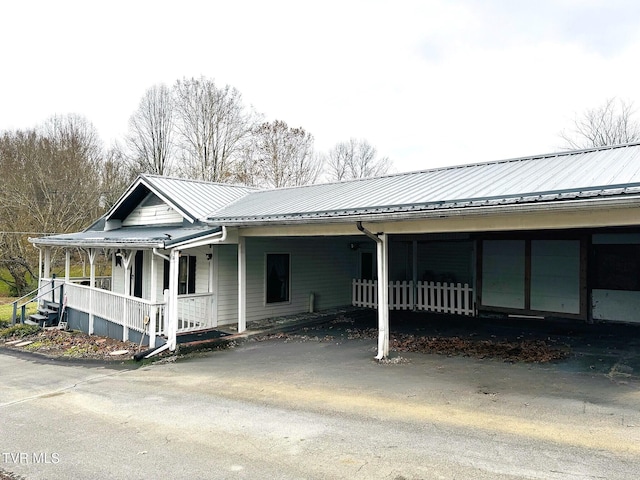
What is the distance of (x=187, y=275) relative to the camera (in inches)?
522

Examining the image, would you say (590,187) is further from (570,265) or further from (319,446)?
(570,265)

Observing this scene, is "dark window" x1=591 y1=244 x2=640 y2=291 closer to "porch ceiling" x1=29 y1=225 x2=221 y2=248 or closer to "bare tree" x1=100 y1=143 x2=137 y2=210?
"porch ceiling" x1=29 y1=225 x2=221 y2=248

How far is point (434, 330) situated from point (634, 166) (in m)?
5.81

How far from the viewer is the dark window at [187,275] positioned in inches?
519

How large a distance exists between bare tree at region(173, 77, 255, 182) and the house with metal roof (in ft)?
54.5

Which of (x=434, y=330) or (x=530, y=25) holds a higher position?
(x=530, y=25)

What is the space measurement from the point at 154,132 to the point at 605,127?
30.4 meters

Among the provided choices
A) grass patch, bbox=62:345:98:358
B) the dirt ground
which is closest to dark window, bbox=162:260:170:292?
the dirt ground

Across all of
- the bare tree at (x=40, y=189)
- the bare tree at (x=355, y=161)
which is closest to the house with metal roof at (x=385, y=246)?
the bare tree at (x=40, y=189)

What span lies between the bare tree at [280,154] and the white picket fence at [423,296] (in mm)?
18191

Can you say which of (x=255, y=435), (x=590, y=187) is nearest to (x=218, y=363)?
(x=255, y=435)

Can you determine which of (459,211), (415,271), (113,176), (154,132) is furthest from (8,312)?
(459,211)

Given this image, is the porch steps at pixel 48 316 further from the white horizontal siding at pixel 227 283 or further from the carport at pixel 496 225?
the carport at pixel 496 225

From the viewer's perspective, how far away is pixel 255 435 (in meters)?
5.41
